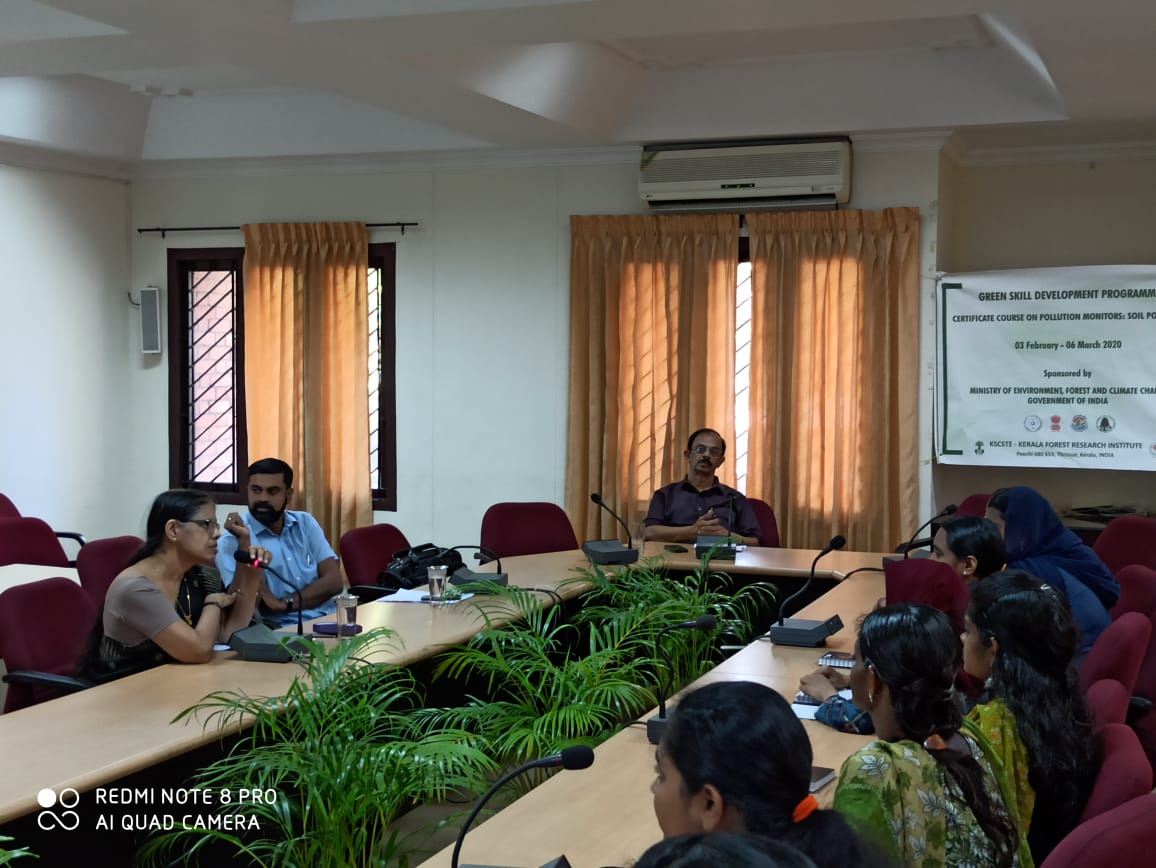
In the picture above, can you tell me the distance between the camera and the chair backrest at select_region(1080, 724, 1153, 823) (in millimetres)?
2293

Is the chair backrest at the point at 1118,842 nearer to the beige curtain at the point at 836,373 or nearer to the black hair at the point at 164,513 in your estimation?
the black hair at the point at 164,513

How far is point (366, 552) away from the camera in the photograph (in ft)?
17.3

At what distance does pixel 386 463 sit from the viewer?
7602 millimetres

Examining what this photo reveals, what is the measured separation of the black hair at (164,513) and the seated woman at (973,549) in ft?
7.53

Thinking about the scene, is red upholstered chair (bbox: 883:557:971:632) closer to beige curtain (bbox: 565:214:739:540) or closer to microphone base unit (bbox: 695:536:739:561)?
microphone base unit (bbox: 695:536:739:561)

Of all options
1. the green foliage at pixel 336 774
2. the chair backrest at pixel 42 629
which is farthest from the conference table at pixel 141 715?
the chair backrest at pixel 42 629

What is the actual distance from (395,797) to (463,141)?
16.7ft

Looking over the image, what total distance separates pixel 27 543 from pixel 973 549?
4227 millimetres

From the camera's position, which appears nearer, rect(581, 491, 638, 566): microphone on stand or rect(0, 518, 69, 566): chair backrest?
rect(581, 491, 638, 566): microphone on stand

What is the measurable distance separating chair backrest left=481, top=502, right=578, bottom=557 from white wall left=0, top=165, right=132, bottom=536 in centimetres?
309

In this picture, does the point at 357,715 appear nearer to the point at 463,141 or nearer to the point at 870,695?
the point at 870,695

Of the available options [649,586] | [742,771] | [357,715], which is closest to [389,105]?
[649,586]

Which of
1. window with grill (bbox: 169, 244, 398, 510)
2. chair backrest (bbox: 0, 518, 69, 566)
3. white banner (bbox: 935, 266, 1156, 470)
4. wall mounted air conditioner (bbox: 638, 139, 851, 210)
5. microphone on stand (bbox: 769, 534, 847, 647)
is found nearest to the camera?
microphone on stand (bbox: 769, 534, 847, 647)

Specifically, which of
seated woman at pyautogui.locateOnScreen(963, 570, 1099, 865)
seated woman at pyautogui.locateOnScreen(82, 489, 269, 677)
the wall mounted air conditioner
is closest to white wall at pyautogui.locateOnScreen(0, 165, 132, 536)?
the wall mounted air conditioner
